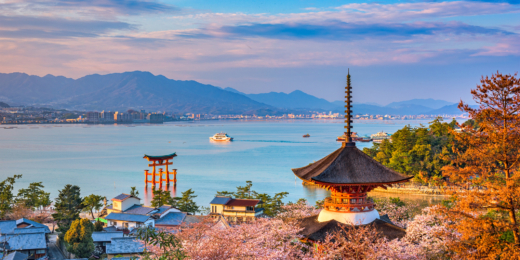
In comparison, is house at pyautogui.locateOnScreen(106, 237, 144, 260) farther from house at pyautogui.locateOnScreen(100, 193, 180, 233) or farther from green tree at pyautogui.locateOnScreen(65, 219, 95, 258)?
house at pyautogui.locateOnScreen(100, 193, 180, 233)

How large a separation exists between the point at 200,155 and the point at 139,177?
20.4 meters

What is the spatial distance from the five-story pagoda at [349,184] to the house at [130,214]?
49.9 feet

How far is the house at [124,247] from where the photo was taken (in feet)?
54.8

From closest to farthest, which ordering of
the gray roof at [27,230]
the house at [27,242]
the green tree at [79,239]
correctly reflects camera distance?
1. the green tree at [79,239]
2. the house at [27,242]
3. the gray roof at [27,230]

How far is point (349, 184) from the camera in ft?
25.6

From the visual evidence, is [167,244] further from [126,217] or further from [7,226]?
[126,217]

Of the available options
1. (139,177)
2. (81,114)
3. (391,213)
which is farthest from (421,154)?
(81,114)

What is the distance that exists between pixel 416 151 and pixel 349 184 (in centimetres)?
3196

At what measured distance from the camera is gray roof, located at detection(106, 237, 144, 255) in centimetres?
1673

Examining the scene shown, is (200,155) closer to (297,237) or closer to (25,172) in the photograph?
(25,172)

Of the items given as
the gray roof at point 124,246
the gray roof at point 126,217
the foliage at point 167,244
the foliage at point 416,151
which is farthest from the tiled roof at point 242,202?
the foliage at point 167,244

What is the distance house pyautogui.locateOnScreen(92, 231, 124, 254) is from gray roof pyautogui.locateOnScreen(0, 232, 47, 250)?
6.70 feet

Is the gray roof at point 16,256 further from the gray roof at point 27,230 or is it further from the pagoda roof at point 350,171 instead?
the pagoda roof at point 350,171

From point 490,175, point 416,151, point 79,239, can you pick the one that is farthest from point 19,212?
point 416,151
